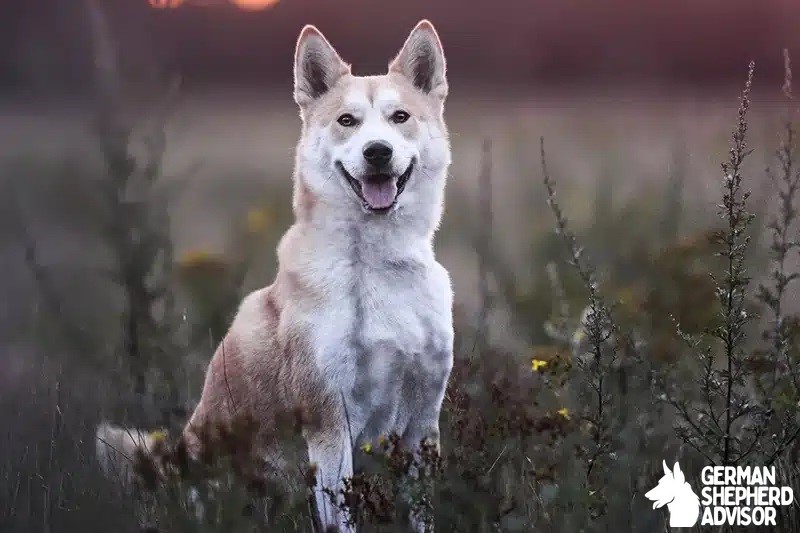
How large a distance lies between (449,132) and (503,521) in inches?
69.0

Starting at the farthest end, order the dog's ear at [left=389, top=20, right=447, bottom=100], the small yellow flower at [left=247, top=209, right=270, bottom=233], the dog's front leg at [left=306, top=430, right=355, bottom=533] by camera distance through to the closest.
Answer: the small yellow flower at [left=247, top=209, right=270, bottom=233]
the dog's ear at [left=389, top=20, right=447, bottom=100]
the dog's front leg at [left=306, top=430, right=355, bottom=533]

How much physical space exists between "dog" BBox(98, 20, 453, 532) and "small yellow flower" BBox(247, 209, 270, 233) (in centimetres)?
87

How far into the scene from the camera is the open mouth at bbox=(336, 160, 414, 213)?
13.8 ft

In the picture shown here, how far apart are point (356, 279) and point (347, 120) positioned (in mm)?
663

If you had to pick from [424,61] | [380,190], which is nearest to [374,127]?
[380,190]

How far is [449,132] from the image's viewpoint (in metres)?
4.53

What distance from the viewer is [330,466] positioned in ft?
13.4

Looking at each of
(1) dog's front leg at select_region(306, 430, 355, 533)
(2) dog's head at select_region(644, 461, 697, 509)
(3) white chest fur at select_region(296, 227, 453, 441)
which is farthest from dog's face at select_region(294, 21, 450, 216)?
(2) dog's head at select_region(644, 461, 697, 509)

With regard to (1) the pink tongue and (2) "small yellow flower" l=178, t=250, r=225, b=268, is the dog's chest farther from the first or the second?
(2) "small yellow flower" l=178, t=250, r=225, b=268

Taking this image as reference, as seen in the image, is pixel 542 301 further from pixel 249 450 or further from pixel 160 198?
pixel 249 450

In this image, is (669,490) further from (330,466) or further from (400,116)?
(400,116)

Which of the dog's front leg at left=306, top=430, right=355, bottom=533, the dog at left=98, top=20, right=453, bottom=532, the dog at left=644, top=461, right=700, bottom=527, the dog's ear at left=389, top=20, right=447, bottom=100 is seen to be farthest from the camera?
the dog's ear at left=389, top=20, right=447, bottom=100

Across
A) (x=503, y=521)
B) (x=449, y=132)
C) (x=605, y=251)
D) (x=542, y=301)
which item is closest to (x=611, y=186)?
(x=605, y=251)

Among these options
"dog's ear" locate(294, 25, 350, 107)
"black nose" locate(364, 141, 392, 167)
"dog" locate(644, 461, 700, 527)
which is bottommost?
"dog" locate(644, 461, 700, 527)
